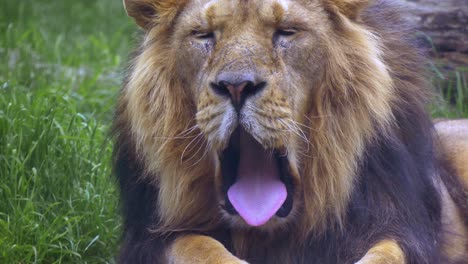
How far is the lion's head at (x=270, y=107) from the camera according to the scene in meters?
3.80

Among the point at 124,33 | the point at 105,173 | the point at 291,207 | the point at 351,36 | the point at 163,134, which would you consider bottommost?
the point at 124,33

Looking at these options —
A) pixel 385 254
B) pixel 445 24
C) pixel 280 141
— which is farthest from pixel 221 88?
pixel 445 24

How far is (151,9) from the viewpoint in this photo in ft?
13.7

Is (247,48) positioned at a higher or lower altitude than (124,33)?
higher

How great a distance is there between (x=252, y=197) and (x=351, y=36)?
0.77 m

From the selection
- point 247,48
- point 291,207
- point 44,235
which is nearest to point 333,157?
point 291,207

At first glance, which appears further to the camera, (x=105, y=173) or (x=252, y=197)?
(x=105, y=173)

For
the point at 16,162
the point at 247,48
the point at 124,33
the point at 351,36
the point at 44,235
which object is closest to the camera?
the point at 247,48

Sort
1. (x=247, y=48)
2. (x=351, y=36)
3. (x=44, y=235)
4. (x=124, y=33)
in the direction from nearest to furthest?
1. (x=247, y=48)
2. (x=351, y=36)
3. (x=44, y=235)
4. (x=124, y=33)

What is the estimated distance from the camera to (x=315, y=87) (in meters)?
3.93

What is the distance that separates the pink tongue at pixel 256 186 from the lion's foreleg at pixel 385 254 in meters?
0.41

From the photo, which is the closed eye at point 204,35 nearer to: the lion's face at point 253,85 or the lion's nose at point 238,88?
the lion's face at point 253,85

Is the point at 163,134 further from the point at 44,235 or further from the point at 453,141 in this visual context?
the point at 453,141

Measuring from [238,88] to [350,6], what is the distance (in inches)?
28.4
